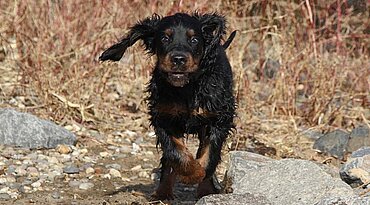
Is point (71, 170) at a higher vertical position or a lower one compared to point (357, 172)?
lower

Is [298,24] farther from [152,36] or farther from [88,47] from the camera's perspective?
[152,36]

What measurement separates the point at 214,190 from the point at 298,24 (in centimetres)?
442

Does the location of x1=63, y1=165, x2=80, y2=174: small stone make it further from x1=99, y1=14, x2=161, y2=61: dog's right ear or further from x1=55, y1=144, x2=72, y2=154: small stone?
x1=99, y1=14, x2=161, y2=61: dog's right ear

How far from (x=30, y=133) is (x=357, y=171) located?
9.63 ft

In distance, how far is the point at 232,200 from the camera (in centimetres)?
477

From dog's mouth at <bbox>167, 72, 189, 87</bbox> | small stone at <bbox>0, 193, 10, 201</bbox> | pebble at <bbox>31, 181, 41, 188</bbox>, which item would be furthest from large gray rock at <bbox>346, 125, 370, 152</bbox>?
small stone at <bbox>0, 193, 10, 201</bbox>

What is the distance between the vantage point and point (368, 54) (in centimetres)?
942

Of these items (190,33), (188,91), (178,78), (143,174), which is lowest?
(143,174)

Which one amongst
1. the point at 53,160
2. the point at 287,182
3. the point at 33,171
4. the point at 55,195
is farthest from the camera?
the point at 53,160

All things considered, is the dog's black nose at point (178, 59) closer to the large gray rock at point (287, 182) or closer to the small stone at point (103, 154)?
the large gray rock at point (287, 182)

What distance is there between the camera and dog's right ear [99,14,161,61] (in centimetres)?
533

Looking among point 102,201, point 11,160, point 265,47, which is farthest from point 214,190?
point 265,47

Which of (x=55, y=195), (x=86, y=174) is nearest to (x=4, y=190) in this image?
(x=55, y=195)

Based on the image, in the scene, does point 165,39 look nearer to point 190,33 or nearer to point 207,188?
point 190,33
